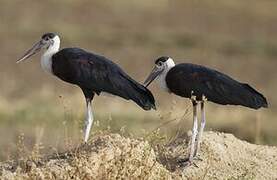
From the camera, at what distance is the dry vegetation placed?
→ 69.1 feet

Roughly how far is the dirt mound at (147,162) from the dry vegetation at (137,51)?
0.32ft

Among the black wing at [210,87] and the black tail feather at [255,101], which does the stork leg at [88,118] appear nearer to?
the black wing at [210,87]

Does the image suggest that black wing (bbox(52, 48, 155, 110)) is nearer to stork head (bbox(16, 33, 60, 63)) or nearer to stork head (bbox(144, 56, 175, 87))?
stork head (bbox(16, 33, 60, 63))

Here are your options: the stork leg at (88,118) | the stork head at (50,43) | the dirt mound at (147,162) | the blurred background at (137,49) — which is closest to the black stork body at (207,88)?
the dirt mound at (147,162)

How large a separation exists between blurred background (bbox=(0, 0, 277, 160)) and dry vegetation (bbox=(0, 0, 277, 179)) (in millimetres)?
34

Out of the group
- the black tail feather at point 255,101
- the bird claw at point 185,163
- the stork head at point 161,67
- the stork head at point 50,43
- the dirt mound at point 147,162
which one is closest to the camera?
the dirt mound at point 147,162

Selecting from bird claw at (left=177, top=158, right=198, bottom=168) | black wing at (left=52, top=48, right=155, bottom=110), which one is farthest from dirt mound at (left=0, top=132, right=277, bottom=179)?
black wing at (left=52, top=48, right=155, bottom=110)

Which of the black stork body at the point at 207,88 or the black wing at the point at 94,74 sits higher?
the black stork body at the point at 207,88

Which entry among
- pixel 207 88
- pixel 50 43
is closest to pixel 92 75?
pixel 50 43

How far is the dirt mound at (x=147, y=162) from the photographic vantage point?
9430 millimetres

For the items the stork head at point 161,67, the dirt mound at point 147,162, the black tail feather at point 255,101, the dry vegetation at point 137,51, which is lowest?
the dirt mound at point 147,162

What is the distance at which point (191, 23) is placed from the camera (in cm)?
4569

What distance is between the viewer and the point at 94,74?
11.6 metres

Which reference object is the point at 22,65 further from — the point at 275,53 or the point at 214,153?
the point at 214,153
